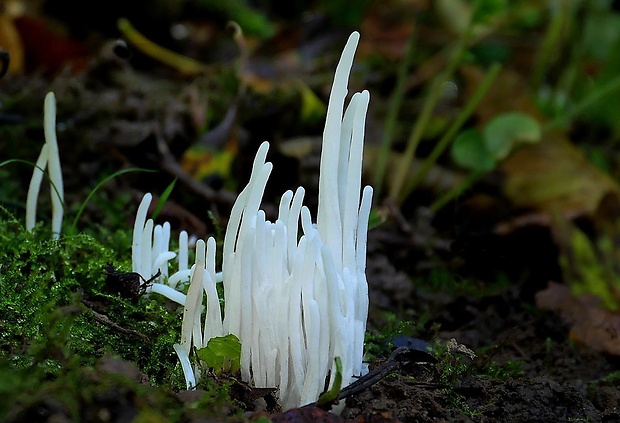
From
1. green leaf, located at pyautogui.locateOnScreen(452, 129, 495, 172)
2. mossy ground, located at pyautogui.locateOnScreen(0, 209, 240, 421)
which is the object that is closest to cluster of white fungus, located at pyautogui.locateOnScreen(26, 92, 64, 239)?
mossy ground, located at pyautogui.locateOnScreen(0, 209, 240, 421)

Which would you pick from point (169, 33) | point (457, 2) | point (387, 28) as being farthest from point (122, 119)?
point (457, 2)

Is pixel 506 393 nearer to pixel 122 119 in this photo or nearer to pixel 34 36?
pixel 122 119

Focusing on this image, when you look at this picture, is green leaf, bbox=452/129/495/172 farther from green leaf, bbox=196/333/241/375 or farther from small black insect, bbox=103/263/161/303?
green leaf, bbox=196/333/241/375

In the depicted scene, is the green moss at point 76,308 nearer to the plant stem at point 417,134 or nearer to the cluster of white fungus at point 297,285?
the cluster of white fungus at point 297,285

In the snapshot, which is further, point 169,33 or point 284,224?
point 169,33

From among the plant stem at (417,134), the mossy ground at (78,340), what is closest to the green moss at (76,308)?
the mossy ground at (78,340)
